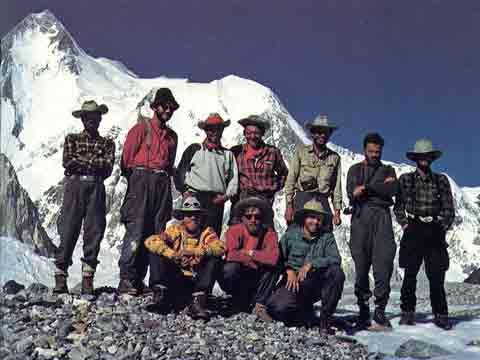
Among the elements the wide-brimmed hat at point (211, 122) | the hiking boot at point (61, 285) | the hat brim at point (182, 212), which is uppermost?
the wide-brimmed hat at point (211, 122)

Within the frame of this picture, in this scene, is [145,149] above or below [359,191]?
above

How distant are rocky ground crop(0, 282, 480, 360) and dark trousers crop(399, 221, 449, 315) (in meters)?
1.37

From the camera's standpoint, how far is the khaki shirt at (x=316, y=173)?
9.07 m

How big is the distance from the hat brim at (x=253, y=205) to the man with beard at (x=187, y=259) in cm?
67

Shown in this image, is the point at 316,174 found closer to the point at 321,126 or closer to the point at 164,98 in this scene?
the point at 321,126

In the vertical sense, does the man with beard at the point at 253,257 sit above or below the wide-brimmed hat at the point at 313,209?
below

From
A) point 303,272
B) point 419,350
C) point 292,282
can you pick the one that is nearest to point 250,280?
point 292,282

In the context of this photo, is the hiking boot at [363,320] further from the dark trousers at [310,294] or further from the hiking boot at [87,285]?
the hiking boot at [87,285]

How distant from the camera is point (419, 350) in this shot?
712cm

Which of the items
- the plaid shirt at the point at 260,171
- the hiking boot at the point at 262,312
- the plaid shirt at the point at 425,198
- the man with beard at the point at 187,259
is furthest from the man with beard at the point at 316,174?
the man with beard at the point at 187,259

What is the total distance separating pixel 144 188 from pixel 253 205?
1.49m

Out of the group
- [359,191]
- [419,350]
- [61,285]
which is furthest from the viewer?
[359,191]

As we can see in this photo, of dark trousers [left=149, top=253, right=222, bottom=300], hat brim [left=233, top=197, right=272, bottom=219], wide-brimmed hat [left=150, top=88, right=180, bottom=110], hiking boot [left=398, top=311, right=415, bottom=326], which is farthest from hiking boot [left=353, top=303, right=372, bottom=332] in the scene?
wide-brimmed hat [left=150, top=88, right=180, bottom=110]

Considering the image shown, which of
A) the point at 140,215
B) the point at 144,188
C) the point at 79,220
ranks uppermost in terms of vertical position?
the point at 144,188
